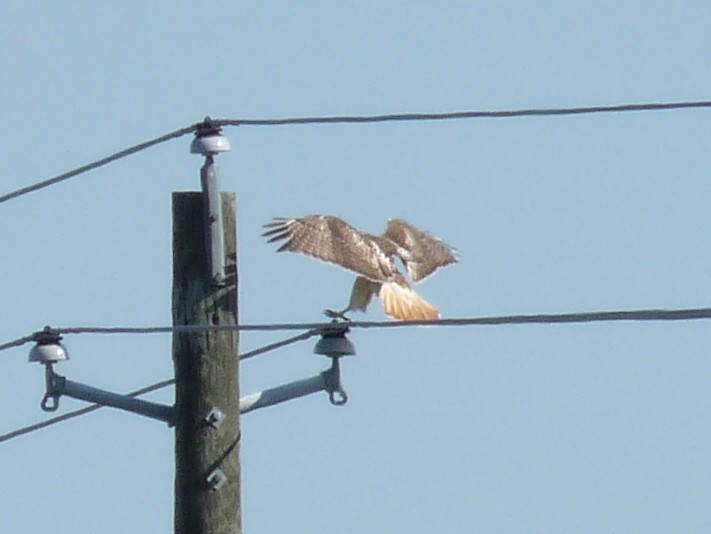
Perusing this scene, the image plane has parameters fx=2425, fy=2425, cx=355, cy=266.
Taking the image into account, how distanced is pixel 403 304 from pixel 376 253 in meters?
0.48

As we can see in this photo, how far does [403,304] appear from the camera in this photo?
13898 millimetres

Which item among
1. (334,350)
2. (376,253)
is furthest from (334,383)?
(376,253)

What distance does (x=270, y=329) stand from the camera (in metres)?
9.59

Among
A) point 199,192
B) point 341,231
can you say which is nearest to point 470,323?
point 199,192

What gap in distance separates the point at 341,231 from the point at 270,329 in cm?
417

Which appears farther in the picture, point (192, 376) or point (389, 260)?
point (389, 260)

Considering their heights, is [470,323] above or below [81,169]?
below

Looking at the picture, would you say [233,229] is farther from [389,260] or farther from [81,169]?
[389,260]

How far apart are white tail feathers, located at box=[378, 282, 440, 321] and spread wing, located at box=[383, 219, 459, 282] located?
0.57 metres

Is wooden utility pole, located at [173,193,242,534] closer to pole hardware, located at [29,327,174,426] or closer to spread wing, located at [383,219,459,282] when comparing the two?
pole hardware, located at [29,327,174,426]

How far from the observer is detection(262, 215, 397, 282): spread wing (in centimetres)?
1270

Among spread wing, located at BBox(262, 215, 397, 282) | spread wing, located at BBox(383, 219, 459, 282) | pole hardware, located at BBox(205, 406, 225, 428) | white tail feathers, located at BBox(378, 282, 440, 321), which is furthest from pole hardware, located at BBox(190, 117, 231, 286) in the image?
spread wing, located at BBox(383, 219, 459, 282)

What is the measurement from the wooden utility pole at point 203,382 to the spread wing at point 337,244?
2768 mm

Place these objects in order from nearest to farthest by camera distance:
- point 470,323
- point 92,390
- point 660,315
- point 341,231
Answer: point 660,315 < point 470,323 < point 92,390 < point 341,231
